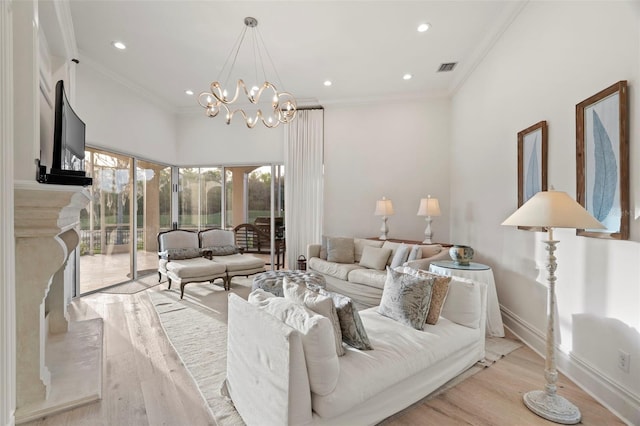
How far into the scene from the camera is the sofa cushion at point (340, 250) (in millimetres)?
4730

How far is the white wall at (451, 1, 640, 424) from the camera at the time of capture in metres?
1.83

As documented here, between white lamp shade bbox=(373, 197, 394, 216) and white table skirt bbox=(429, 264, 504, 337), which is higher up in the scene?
white lamp shade bbox=(373, 197, 394, 216)

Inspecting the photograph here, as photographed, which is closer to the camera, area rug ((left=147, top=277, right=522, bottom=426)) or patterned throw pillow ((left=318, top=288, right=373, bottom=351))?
patterned throw pillow ((left=318, top=288, right=373, bottom=351))

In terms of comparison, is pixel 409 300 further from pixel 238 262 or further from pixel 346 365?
pixel 238 262

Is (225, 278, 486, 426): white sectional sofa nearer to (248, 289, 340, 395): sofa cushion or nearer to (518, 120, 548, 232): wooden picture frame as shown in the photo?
(248, 289, 340, 395): sofa cushion

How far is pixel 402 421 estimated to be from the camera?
6.01 ft

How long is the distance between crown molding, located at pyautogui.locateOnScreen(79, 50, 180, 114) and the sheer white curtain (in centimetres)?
239

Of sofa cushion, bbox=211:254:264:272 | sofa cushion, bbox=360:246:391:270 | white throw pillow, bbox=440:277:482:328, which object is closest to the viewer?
white throw pillow, bbox=440:277:482:328

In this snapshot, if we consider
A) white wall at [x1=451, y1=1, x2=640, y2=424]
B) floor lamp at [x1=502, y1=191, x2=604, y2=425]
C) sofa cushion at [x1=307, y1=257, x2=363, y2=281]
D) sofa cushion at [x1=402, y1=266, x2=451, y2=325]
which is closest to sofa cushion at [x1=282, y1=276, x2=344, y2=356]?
sofa cushion at [x1=402, y1=266, x2=451, y2=325]

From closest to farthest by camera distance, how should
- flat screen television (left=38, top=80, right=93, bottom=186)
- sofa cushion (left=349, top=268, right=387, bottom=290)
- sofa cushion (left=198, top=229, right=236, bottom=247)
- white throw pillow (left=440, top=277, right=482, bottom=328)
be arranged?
flat screen television (left=38, top=80, right=93, bottom=186) → white throw pillow (left=440, top=277, right=482, bottom=328) → sofa cushion (left=349, top=268, right=387, bottom=290) → sofa cushion (left=198, top=229, right=236, bottom=247)

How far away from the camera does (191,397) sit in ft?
6.84

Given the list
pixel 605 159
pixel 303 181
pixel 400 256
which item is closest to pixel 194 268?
pixel 303 181

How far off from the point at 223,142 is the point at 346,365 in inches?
215

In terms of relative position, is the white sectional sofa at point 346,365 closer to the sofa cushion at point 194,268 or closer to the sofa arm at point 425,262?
the sofa arm at point 425,262
